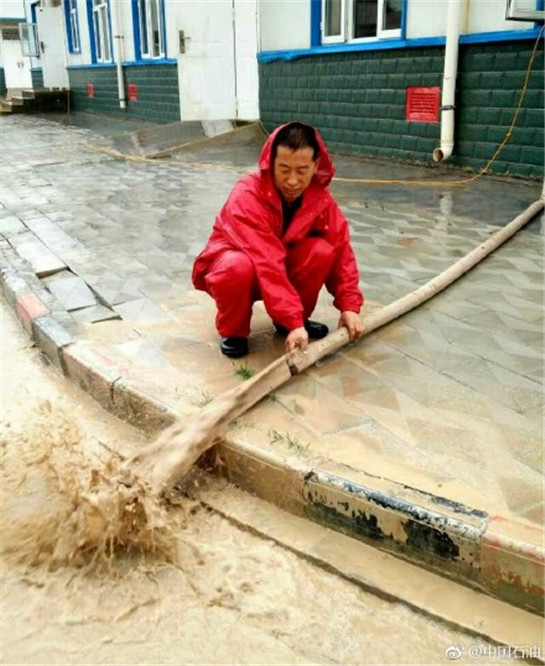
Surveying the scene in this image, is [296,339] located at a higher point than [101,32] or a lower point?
lower

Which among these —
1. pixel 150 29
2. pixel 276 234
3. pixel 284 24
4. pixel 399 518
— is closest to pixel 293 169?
pixel 276 234

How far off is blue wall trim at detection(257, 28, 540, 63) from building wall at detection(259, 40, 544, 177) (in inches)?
3.1

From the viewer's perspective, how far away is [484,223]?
19.5 ft

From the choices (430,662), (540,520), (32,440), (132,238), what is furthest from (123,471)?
(132,238)

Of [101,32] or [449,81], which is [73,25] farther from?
[449,81]

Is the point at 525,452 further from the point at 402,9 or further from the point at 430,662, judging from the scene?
the point at 402,9

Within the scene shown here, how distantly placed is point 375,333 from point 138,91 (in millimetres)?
14489

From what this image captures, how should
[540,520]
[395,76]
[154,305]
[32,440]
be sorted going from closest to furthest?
1. [540,520]
2. [32,440]
3. [154,305]
4. [395,76]

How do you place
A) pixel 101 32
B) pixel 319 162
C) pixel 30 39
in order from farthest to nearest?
pixel 30 39 → pixel 101 32 → pixel 319 162

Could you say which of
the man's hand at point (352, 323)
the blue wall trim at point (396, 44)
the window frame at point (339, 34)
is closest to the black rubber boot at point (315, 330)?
the man's hand at point (352, 323)

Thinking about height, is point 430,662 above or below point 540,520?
below

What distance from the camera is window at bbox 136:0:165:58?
48.1 feet

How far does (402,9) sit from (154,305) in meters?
6.24

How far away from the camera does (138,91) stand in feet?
53.6
